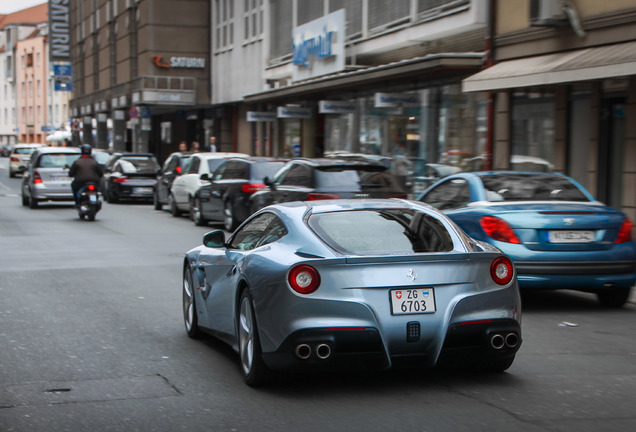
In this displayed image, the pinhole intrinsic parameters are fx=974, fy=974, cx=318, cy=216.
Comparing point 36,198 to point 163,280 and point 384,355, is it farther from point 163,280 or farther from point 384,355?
point 384,355

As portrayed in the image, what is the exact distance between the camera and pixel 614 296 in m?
10.1

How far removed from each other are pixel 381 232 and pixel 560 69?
10.6m

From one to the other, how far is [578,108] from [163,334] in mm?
11653

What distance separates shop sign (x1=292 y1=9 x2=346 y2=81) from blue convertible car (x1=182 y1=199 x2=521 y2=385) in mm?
20837

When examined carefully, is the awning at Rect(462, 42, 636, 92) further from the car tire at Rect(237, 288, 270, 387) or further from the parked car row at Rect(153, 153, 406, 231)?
the car tire at Rect(237, 288, 270, 387)

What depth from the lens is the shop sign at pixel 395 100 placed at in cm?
2406

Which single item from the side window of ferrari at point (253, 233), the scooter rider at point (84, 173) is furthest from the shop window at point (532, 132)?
the side window of ferrari at point (253, 233)

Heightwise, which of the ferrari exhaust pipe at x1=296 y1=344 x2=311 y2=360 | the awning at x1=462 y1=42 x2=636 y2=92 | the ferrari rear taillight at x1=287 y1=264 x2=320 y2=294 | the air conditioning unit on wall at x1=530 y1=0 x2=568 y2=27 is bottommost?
the ferrari exhaust pipe at x1=296 y1=344 x2=311 y2=360

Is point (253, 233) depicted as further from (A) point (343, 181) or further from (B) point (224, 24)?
(B) point (224, 24)

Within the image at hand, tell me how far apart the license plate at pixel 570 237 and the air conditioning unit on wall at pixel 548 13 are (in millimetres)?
8524

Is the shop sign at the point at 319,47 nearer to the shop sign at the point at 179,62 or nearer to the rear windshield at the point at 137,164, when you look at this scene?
the rear windshield at the point at 137,164

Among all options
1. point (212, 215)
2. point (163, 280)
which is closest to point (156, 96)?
point (212, 215)

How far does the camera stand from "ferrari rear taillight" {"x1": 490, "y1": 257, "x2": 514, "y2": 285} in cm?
610

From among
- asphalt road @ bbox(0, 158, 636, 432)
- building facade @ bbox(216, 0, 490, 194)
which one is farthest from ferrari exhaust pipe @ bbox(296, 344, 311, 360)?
building facade @ bbox(216, 0, 490, 194)
